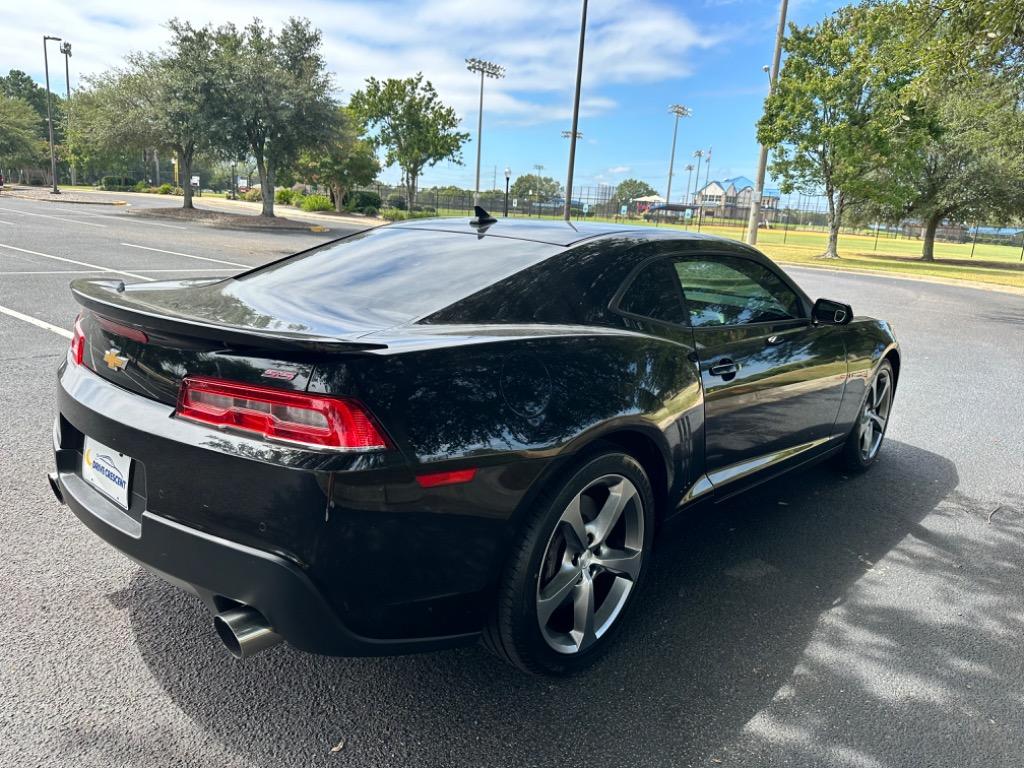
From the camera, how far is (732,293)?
357 centimetres

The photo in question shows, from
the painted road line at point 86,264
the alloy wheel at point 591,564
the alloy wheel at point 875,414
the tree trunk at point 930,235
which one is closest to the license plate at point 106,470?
the alloy wheel at point 591,564

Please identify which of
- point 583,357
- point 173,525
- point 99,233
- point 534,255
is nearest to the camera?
point 173,525

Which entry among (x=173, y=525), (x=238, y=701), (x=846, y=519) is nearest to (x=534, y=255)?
(x=173, y=525)

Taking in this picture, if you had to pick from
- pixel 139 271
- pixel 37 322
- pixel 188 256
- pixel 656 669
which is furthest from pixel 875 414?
pixel 188 256

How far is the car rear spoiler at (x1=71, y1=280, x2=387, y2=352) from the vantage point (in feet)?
6.33

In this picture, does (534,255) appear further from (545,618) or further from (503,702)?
(503,702)

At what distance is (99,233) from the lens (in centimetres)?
2067

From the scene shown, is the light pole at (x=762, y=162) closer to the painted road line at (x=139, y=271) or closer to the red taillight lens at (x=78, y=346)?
the painted road line at (x=139, y=271)

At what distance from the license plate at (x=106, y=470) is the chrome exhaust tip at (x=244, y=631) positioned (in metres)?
0.56

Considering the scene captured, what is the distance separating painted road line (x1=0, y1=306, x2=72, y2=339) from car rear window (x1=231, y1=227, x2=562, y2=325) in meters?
4.90

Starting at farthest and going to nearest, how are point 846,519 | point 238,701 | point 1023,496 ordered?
point 1023,496 → point 846,519 → point 238,701

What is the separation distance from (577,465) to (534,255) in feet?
3.09

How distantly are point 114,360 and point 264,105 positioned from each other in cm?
3118

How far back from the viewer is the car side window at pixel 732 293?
129 inches
